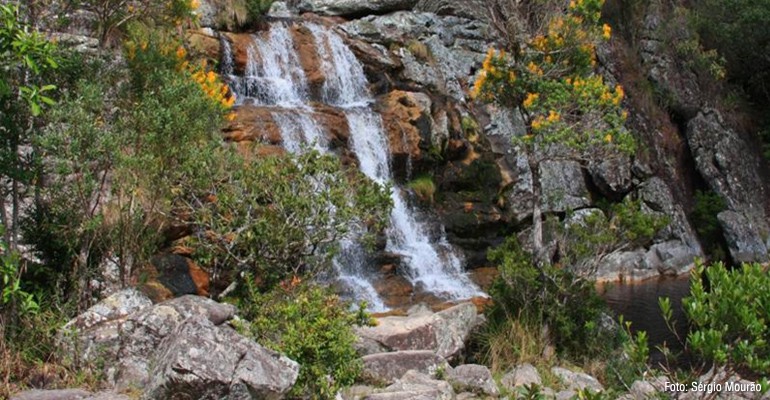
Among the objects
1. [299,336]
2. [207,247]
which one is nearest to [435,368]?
[299,336]

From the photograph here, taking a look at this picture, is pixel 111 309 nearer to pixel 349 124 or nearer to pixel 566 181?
pixel 349 124

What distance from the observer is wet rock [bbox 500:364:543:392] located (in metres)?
8.37

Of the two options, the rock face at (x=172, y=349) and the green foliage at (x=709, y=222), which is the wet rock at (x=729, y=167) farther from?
the rock face at (x=172, y=349)

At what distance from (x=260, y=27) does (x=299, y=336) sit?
47.5 feet

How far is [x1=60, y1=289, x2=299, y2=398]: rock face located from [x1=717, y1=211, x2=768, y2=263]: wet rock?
18.7 metres

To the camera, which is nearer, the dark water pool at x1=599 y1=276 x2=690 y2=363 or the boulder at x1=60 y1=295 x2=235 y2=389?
the boulder at x1=60 y1=295 x2=235 y2=389

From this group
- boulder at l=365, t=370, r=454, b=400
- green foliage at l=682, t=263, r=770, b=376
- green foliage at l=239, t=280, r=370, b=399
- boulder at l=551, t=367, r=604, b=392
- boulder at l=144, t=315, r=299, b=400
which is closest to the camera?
green foliage at l=682, t=263, r=770, b=376

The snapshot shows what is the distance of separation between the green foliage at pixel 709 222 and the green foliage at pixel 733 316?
19.1 meters

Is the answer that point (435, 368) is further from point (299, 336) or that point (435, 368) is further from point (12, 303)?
point (12, 303)

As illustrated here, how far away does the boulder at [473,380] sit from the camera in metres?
7.86

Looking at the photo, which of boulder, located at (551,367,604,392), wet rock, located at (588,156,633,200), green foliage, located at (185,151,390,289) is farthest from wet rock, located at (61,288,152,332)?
wet rock, located at (588,156,633,200)

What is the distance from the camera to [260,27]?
1944 cm

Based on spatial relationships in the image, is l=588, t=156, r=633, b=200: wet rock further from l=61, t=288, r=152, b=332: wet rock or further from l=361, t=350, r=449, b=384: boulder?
l=61, t=288, r=152, b=332: wet rock

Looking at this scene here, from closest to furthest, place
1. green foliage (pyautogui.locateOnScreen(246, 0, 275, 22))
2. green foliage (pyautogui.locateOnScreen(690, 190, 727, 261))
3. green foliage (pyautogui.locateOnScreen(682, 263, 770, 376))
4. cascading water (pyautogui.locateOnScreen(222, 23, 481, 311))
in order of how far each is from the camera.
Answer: green foliage (pyautogui.locateOnScreen(682, 263, 770, 376)) < cascading water (pyautogui.locateOnScreen(222, 23, 481, 311)) < green foliage (pyautogui.locateOnScreen(246, 0, 275, 22)) < green foliage (pyautogui.locateOnScreen(690, 190, 727, 261))
